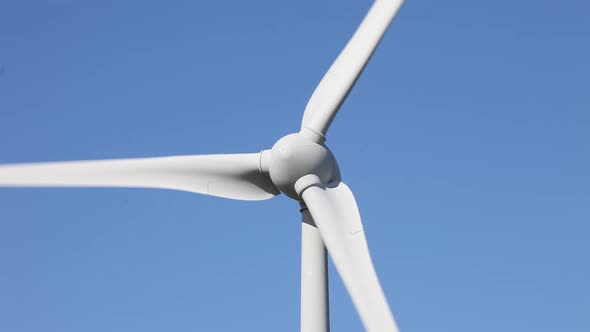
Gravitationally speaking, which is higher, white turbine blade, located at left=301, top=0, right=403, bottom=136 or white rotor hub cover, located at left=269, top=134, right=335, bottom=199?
white turbine blade, located at left=301, top=0, right=403, bottom=136

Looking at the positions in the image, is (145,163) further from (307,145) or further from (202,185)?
(307,145)

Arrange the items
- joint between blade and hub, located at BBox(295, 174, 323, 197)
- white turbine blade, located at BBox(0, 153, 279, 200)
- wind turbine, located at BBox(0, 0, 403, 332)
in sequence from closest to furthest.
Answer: wind turbine, located at BBox(0, 0, 403, 332), joint between blade and hub, located at BBox(295, 174, 323, 197), white turbine blade, located at BBox(0, 153, 279, 200)

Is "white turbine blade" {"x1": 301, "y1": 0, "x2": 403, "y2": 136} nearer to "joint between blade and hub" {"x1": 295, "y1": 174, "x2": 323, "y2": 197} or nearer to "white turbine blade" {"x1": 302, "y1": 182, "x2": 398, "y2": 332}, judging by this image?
"joint between blade and hub" {"x1": 295, "y1": 174, "x2": 323, "y2": 197}

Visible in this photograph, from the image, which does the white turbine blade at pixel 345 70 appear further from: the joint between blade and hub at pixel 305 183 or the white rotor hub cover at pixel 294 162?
the joint between blade and hub at pixel 305 183

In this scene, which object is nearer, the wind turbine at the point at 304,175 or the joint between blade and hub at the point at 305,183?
the wind turbine at the point at 304,175

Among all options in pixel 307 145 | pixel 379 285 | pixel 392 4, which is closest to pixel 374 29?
pixel 392 4

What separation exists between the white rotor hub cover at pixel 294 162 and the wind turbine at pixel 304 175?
18 millimetres

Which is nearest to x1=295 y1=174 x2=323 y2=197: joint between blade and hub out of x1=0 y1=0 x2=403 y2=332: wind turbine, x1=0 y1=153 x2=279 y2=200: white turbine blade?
x1=0 y1=0 x2=403 y2=332: wind turbine

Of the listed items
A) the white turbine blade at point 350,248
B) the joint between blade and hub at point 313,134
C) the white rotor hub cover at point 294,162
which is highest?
the joint between blade and hub at point 313,134

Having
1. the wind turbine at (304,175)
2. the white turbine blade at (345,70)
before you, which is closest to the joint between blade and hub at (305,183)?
the wind turbine at (304,175)

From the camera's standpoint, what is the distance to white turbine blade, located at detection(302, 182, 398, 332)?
16.5 meters

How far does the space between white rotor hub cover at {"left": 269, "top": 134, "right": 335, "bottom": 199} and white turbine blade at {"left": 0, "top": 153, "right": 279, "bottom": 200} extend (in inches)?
20.1

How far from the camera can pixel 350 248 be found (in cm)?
1781

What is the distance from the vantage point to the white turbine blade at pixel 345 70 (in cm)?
1973
